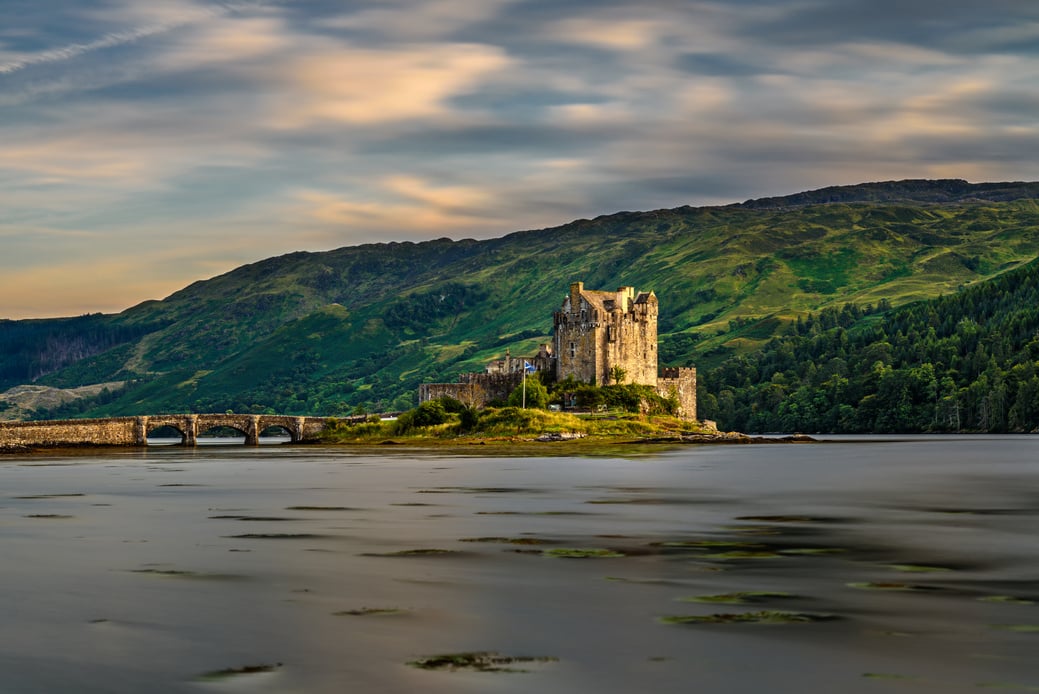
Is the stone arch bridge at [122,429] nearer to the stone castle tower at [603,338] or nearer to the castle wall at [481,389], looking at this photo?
the castle wall at [481,389]

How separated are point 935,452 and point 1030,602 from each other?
3677 inches

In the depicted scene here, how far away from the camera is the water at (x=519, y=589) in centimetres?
2016

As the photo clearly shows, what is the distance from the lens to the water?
66.1 feet

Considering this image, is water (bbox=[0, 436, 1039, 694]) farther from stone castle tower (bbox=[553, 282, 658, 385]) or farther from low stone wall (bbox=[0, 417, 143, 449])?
low stone wall (bbox=[0, 417, 143, 449])

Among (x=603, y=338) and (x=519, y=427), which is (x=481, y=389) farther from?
(x=519, y=427)

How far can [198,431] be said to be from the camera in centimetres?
16175

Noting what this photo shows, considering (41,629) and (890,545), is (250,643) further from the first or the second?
(890,545)

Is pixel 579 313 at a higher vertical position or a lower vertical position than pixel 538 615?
higher

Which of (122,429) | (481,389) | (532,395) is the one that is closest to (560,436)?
(532,395)

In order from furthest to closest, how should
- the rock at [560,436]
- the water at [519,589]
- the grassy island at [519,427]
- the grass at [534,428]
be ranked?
the grass at [534,428] < the grassy island at [519,427] < the rock at [560,436] < the water at [519,589]

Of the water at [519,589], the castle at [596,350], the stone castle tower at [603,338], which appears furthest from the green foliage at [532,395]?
the water at [519,589]

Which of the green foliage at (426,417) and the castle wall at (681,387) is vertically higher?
the castle wall at (681,387)

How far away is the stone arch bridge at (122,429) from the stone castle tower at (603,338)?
3697 centimetres

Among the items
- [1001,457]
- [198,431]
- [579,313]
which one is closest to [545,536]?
[1001,457]
